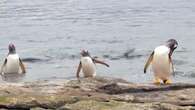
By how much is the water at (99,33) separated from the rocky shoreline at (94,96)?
249 inches

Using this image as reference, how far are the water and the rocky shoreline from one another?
634 centimetres

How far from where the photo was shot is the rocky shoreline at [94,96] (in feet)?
27.2

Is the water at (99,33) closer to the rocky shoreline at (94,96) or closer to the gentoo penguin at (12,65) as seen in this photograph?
the gentoo penguin at (12,65)

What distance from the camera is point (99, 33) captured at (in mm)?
28906

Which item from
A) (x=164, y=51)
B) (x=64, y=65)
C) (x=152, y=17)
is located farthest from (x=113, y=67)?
(x=152, y=17)

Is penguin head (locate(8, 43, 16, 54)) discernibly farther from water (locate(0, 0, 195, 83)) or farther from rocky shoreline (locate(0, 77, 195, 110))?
rocky shoreline (locate(0, 77, 195, 110))

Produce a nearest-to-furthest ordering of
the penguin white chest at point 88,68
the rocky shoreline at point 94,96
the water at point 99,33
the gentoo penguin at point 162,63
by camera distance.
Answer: the rocky shoreline at point 94,96 < the gentoo penguin at point 162,63 < the penguin white chest at point 88,68 < the water at point 99,33

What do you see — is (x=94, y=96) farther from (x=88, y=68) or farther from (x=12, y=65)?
(x=12, y=65)

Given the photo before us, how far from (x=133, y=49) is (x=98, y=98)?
46.6 ft

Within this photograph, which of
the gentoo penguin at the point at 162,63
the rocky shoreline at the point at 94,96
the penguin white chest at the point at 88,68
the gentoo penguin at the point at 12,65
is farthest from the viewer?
the gentoo penguin at the point at 12,65

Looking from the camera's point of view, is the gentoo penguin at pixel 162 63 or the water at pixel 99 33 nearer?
the gentoo penguin at pixel 162 63

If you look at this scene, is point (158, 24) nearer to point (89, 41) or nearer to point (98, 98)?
point (89, 41)

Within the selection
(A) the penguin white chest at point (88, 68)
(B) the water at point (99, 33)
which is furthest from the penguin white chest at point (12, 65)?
(A) the penguin white chest at point (88, 68)

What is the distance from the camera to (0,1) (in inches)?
2036
